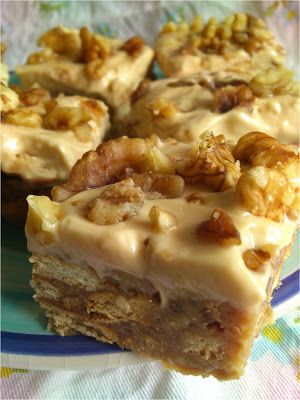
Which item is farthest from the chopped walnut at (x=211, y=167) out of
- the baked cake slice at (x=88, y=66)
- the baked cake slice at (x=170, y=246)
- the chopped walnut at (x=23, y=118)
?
the baked cake slice at (x=88, y=66)

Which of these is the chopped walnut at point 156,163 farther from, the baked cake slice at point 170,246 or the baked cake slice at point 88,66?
the baked cake slice at point 88,66

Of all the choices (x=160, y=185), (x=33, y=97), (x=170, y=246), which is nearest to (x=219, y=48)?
(x=33, y=97)

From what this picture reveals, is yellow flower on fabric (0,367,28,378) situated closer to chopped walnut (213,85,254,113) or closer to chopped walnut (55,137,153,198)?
chopped walnut (55,137,153,198)

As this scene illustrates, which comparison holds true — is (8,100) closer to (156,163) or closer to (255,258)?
(156,163)

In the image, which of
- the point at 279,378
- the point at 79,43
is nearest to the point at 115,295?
the point at 279,378

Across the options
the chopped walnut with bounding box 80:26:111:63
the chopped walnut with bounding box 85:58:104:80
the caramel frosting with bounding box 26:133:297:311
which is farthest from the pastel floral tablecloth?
the chopped walnut with bounding box 80:26:111:63

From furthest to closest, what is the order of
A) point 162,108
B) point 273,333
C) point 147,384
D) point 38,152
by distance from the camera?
point 162,108 → point 38,152 → point 273,333 → point 147,384

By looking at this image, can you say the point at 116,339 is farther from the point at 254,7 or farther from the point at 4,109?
the point at 254,7
